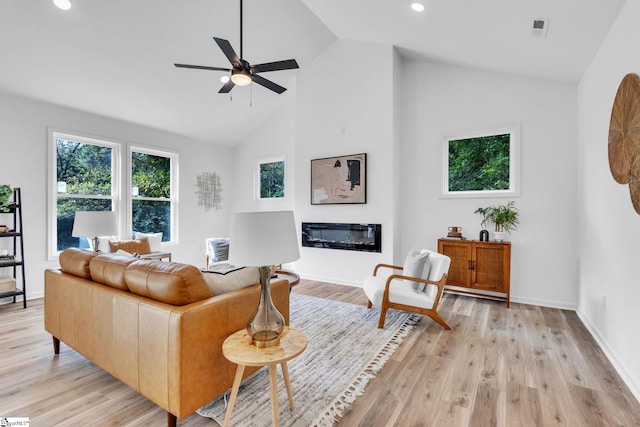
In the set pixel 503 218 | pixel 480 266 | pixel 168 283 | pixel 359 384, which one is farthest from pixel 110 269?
pixel 503 218

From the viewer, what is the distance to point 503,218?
4.07 m

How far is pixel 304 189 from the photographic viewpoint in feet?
18.5

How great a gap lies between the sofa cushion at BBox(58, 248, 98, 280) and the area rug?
1.35 m

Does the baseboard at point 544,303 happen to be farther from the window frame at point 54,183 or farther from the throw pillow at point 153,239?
the window frame at point 54,183

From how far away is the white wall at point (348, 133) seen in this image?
4.80 m

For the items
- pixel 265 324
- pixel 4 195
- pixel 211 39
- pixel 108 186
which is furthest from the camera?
pixel 108 186

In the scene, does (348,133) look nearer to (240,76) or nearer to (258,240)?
(240,76)

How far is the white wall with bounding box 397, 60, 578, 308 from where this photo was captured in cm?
389

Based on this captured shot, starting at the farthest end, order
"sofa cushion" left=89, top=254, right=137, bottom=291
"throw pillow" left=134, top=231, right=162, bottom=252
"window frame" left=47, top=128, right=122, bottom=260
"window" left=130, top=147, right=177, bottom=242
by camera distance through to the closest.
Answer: "window" left=130, top=147, right=177, bottom=242 < "throw pillow" left=134, top=231, right=162, bottom=252 < "window frame" left=47, top=128, right=122, bottom=260 < "sofa cushion" left=89, top=254, right=137, bottom=291

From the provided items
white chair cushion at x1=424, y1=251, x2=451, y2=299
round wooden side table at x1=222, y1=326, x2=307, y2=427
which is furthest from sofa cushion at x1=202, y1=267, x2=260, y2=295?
white chair cushion at x1=424, y1=251, x2=451, y2=299

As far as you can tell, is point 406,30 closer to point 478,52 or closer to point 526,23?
point 478,52

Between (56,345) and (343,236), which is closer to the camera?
(56,345)

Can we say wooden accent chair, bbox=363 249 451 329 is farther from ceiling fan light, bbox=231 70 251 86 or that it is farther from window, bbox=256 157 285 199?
window, bbox=256 157 285 199

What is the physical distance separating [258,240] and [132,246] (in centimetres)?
420
